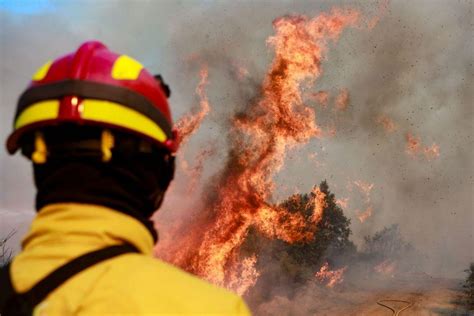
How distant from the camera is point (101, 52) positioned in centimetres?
223

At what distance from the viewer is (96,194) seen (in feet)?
6.29

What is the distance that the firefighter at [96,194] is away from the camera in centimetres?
170

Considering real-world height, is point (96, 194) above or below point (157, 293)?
above

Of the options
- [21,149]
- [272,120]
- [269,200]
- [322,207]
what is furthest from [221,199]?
[21,149]

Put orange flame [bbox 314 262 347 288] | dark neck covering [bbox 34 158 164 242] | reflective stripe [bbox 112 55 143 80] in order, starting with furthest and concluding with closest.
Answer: orange flame [bbox 314 262 347 288] < reflective stripe [bbox 112 55 143 80] < dark neck covering [bbox 34 158 164 242]

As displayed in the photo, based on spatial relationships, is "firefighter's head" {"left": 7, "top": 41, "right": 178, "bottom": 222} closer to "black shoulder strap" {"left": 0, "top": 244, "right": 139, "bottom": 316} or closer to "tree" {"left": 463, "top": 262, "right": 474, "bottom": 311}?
"black shoulder strap" {"left": 0, "top": 244, "right": 139, "bottom": 316}

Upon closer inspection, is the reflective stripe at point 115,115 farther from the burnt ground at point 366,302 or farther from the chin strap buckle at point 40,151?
the burnt ground at point 366,302

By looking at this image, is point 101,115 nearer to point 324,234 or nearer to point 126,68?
point 126,68

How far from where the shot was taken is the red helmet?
203 centimetres

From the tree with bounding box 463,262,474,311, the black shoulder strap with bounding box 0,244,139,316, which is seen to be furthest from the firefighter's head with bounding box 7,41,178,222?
the tree with bounding box 463,262,474,311

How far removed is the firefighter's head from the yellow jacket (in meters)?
0.25

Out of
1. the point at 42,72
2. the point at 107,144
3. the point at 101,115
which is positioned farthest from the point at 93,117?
the point at 42,72

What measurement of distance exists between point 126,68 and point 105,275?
98cm

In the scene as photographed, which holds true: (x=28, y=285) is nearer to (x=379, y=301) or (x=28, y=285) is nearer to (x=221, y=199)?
(x=379, y=301)
